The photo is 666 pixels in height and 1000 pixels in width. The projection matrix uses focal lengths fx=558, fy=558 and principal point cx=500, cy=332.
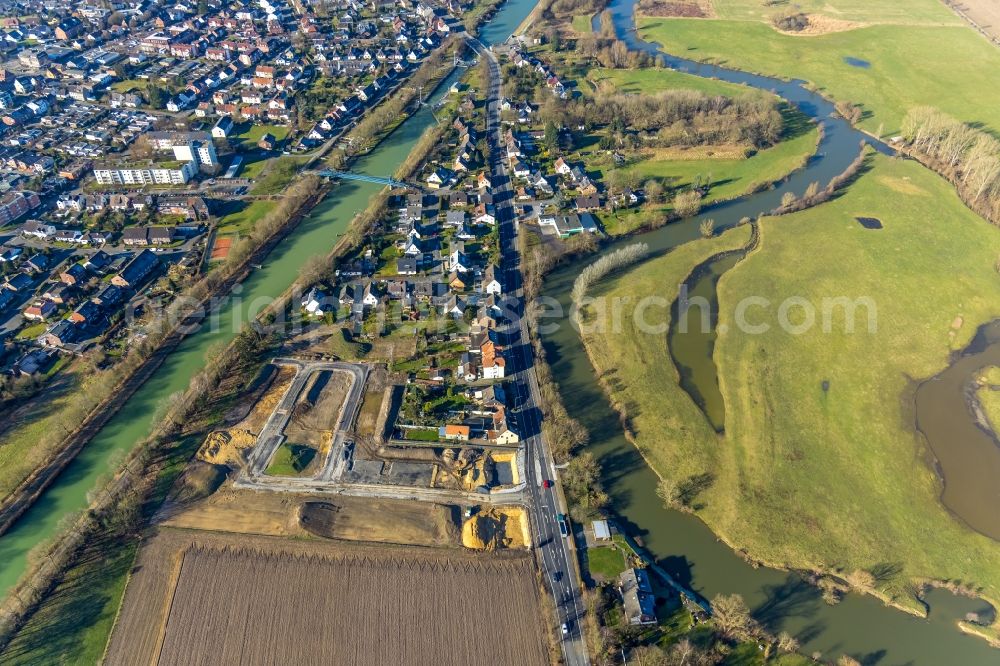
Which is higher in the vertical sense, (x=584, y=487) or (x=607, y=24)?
(x=607, y=24)

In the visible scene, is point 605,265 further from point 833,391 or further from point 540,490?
point 540,490

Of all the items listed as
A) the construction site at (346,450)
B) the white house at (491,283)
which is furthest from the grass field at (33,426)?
the white house at (491,283)

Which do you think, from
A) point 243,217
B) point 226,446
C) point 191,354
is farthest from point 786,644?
point 243,217

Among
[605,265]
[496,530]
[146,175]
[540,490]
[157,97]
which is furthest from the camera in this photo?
[157,97]

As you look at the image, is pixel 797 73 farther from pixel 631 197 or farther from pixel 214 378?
pixel 214 378

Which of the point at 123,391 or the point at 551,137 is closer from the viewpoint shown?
the point at 123,391

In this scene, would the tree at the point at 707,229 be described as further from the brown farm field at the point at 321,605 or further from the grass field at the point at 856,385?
the brown farm field at the point at 321,605
